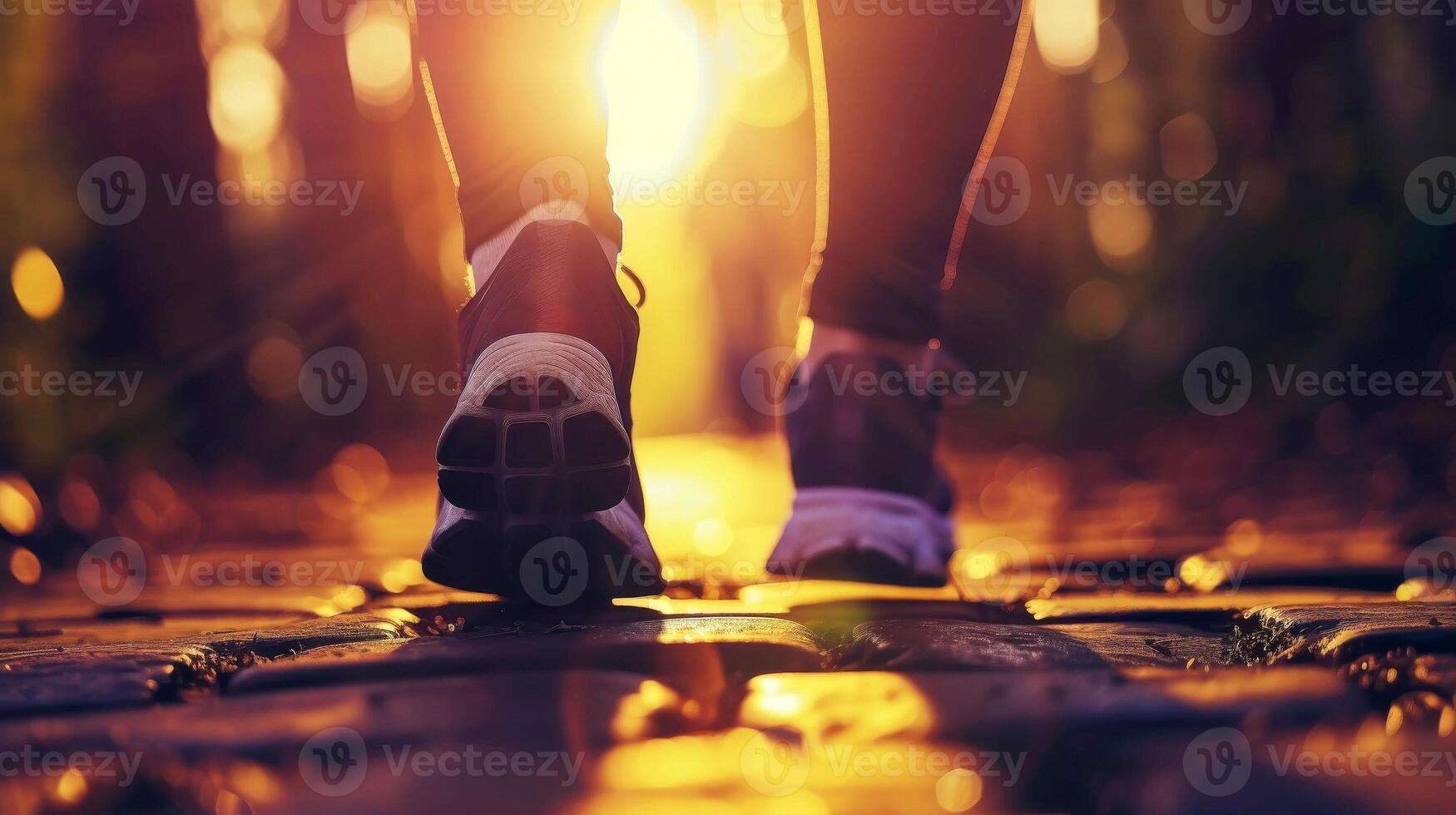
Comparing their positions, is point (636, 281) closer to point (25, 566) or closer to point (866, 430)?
point (866, 430)

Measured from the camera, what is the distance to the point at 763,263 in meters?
15.8

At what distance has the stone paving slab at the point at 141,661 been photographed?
93cm

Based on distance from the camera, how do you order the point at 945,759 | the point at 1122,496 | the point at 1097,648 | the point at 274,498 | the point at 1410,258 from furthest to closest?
the point at 274,498, the point at 1410,258, the point at 1122,496, the point at 1097,648, the point at 945,759

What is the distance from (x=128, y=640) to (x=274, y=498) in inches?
105

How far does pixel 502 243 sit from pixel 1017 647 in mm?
809

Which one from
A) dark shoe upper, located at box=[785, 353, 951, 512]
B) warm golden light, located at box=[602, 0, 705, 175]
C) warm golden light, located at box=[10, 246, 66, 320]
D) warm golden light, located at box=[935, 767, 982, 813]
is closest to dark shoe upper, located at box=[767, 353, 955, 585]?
dark shoe upper, located at box=[785, 353, 951, 512]

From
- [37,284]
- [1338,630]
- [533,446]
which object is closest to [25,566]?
[37,284]

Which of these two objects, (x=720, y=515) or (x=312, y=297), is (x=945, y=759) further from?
(x=312, y=297)

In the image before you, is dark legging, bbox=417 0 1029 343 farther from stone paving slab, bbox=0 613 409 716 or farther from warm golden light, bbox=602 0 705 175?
warm golden light, bbox=602 0 705 175

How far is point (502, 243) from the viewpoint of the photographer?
1469 millimetres

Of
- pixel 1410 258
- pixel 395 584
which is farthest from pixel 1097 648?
pixel 1410 258

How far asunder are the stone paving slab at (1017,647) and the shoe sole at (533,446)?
0.32 meters

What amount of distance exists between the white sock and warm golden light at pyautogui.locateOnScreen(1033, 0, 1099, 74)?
4071 millimetres

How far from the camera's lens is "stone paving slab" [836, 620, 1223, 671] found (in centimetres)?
100
